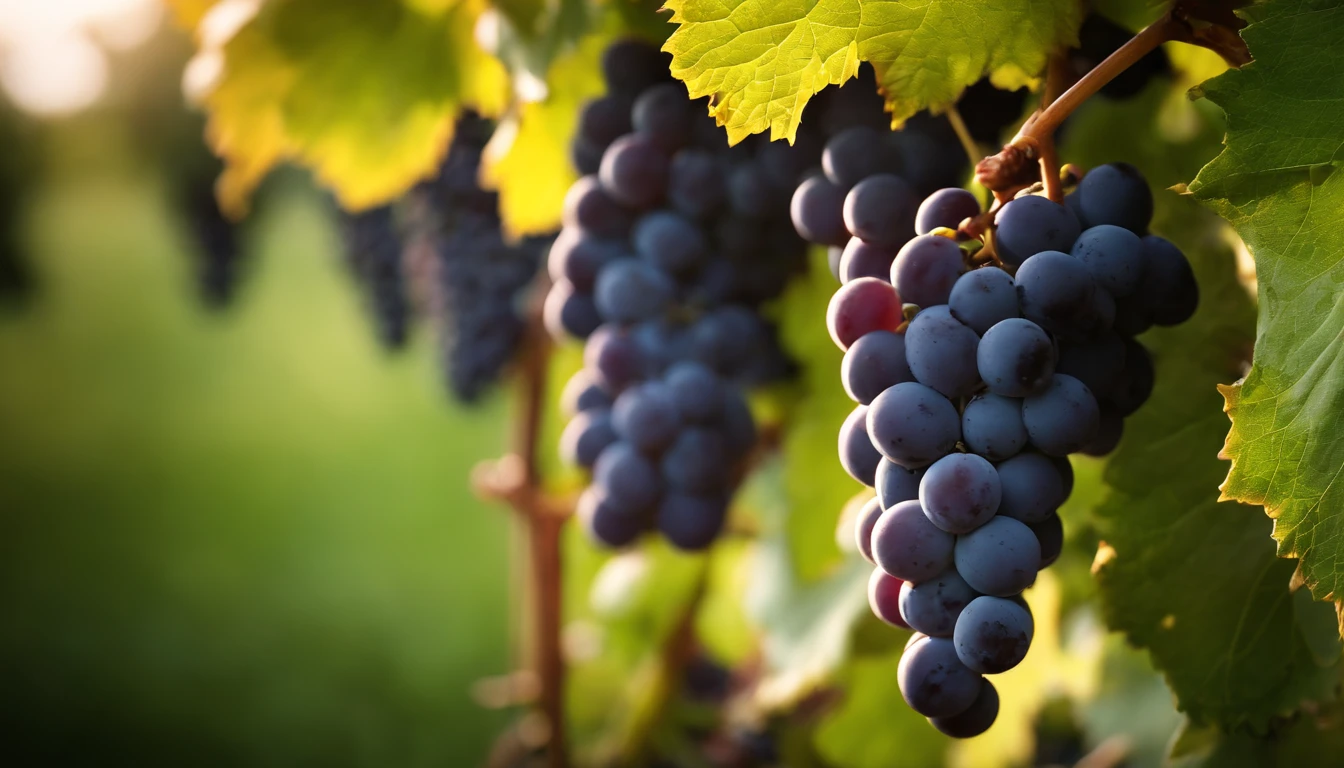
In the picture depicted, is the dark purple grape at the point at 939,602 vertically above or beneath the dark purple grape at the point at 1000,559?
beneath

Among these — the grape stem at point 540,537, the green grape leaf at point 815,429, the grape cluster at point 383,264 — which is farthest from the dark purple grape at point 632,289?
the grape cluster at point 383,264

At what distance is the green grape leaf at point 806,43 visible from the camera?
344 millimetres

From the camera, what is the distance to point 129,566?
2.96 m

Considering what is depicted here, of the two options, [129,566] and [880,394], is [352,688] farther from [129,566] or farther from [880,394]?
[880,394]

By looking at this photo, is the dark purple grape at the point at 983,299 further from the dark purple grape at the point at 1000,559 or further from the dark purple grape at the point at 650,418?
the dark purple grape at the point at 650,418

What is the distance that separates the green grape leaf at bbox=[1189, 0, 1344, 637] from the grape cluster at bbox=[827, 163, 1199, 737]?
0.04 m

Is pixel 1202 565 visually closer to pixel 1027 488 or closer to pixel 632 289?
pixel 1027 488

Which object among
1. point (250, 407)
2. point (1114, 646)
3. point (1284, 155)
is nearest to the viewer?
point (1284, 155)

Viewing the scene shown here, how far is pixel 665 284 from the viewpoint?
0.57 m

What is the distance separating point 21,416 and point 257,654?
146 centimetres

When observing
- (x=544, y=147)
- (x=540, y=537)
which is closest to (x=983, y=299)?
(x=544, y=147)

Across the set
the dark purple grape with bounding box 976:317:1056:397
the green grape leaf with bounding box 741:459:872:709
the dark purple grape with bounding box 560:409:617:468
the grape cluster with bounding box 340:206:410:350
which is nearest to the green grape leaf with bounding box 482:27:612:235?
the dark purple grape with bounding box 560:409:617:468

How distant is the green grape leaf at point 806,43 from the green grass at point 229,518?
7.20 feet

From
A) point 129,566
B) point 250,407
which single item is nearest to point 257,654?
point 129,566
